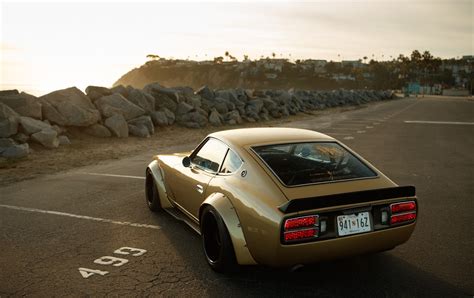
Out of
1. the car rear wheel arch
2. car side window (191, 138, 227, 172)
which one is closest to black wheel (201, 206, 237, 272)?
car side window (191, 138, 227, 172)

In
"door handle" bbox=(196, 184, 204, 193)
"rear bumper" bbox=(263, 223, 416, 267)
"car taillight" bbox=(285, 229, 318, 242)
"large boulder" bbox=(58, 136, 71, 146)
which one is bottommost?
"large boulder" bbox=(58, 136, 71, 146)

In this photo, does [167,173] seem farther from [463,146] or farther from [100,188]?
[463,146]

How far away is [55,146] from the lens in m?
12.8

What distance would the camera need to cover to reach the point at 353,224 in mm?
3777

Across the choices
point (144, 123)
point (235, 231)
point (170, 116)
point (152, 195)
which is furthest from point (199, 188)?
point (170, 116)

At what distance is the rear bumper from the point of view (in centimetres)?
362

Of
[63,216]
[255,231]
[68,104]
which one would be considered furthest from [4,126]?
[255,231]

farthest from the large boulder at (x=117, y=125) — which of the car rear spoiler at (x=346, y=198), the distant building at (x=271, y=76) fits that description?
the distant building at (x=271, y=76)

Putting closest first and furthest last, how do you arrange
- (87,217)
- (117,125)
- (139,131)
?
(87,217)
(117,125)
(139,131)

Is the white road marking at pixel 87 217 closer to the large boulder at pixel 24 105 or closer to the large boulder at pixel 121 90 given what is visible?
the large boulder at pixel 24 105

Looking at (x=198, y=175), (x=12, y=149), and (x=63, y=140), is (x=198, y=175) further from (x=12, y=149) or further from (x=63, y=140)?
(x=63, y=140)

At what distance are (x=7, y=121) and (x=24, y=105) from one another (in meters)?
1.93

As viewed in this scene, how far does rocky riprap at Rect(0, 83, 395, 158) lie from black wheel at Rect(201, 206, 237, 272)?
339 inches

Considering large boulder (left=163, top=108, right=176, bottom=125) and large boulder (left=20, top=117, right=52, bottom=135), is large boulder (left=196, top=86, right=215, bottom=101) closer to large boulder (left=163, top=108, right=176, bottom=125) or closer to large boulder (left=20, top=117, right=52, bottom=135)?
large boulder (left=163, top=108, right=176, bottom=125)
